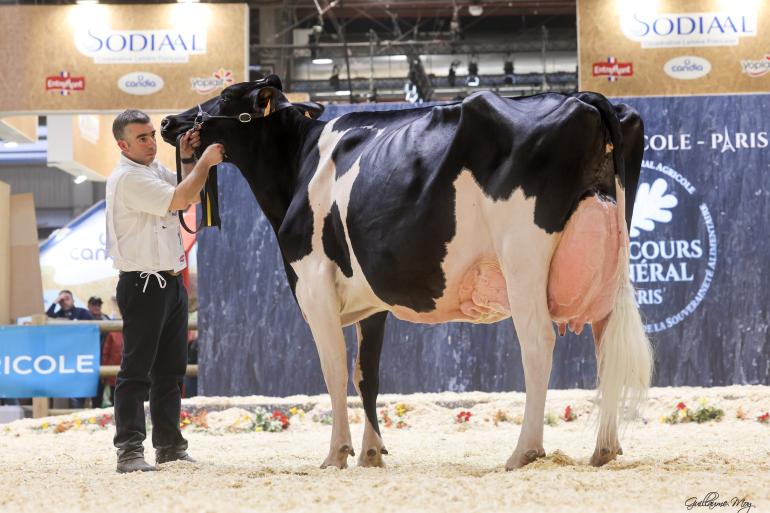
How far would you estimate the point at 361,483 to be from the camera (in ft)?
12.7

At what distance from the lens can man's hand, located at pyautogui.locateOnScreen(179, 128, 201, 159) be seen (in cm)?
545

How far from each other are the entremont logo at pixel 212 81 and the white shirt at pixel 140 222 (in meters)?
6.34

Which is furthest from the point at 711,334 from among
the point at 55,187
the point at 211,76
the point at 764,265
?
the point at 55,187

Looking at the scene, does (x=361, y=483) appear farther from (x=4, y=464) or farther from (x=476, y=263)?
(x=4, y=464)

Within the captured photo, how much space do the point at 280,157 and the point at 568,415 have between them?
3224mm

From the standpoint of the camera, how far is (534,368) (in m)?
4.24

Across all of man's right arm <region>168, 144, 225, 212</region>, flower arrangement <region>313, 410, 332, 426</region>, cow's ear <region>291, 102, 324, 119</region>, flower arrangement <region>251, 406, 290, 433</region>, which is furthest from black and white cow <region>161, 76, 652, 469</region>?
flower arrangement <region>313, 410, 332, 426</region>

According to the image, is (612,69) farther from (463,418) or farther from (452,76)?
(452,76)

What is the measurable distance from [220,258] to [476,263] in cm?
445

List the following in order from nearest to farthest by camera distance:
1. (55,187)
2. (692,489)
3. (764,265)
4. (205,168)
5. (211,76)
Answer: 1. (692,489)
2. (205,168)
3. (764,265)
4. (211,76)
5. (55,187)

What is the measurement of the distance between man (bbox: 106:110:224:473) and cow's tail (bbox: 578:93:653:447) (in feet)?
6.80

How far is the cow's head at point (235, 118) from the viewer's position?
17.8 feet

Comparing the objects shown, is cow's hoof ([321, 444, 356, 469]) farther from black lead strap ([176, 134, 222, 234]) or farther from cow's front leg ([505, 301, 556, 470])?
black lead strap ([176, 134, 222, 234])
